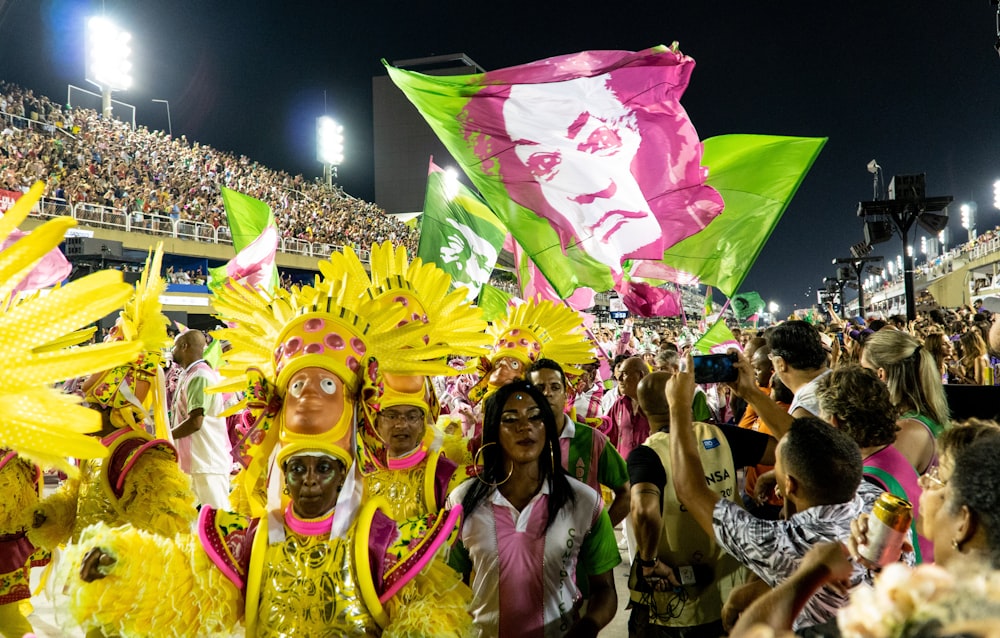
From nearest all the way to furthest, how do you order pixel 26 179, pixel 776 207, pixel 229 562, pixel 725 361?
1. pixel 229 562
2. pixel 725 361
3. pixel 776 207
4. pixel 26 179

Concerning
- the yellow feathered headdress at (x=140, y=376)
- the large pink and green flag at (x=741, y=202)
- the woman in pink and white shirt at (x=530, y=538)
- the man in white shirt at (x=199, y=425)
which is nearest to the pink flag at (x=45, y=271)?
the yellow feathered headdress at (x=140, y=376)

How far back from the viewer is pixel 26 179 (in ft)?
62.1

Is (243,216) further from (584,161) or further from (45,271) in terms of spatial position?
(584,161)

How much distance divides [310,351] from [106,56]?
33.4 m

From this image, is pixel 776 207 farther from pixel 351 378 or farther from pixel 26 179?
pixel 26 179

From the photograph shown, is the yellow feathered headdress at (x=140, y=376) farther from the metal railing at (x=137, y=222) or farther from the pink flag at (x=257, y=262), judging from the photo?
the metal railing at (x=137, y=222)

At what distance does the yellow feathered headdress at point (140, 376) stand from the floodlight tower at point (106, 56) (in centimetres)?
2919

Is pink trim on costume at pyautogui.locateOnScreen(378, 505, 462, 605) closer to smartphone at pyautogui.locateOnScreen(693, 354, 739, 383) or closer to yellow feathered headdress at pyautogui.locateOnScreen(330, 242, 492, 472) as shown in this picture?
yellow feathered headdress at pyautogui.locateOnScreen(330, 242, 492, 472)

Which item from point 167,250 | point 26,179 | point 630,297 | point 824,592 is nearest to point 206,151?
point 167,250

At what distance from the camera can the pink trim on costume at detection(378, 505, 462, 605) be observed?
6.75 feet

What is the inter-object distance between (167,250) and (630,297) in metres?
18.9

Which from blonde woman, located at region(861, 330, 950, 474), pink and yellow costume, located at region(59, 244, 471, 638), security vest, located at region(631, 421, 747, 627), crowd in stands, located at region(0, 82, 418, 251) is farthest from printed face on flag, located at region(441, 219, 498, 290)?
crowd in stands, located at region(0, 82, 418, 251)

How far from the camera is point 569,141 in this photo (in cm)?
557

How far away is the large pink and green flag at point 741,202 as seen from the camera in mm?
5797
